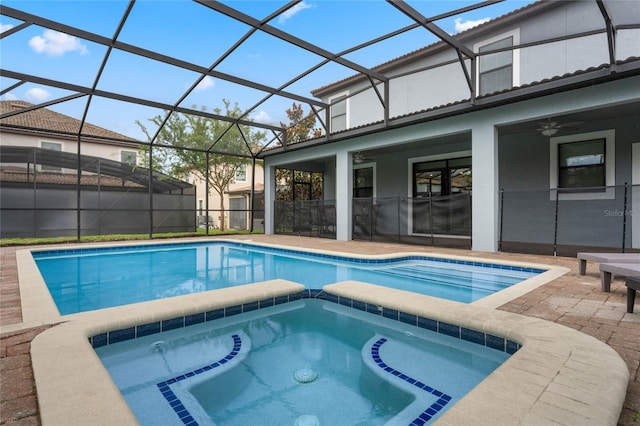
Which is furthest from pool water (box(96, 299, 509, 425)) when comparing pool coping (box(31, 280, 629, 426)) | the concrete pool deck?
the concrete pool deck

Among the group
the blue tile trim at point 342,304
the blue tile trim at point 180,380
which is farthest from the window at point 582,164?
the blue tile trim at point 180,380

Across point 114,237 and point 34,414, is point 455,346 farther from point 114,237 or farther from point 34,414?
point 114,237

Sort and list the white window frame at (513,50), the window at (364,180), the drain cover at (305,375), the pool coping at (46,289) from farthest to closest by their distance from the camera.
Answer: the window at (364,180) → the white window frame at (513,50) → the pool coping at (46,289) → the drain cover at (305,375)

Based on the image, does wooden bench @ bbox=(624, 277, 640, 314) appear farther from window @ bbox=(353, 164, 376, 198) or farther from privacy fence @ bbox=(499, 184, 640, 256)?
window @ bbox=(353, 164, 376, 198)

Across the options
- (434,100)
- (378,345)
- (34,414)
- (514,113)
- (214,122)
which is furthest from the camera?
(214,122)

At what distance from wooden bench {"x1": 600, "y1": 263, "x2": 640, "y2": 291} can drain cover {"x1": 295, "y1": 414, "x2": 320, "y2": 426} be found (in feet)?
10.4

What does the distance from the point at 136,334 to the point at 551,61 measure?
10.2 metres

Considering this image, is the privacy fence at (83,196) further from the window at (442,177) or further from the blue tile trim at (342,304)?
the blue tile trim at (342,304)

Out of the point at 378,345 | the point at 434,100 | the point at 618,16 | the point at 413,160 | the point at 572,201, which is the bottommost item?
the point at 378,345

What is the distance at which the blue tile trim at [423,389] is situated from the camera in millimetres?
2096

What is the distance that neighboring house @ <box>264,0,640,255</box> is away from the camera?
6.70 metres

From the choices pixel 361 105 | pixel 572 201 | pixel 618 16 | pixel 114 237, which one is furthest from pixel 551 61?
pixel 114 237

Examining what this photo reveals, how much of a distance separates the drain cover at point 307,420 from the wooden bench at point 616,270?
3175mm

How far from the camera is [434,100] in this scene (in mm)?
10477
